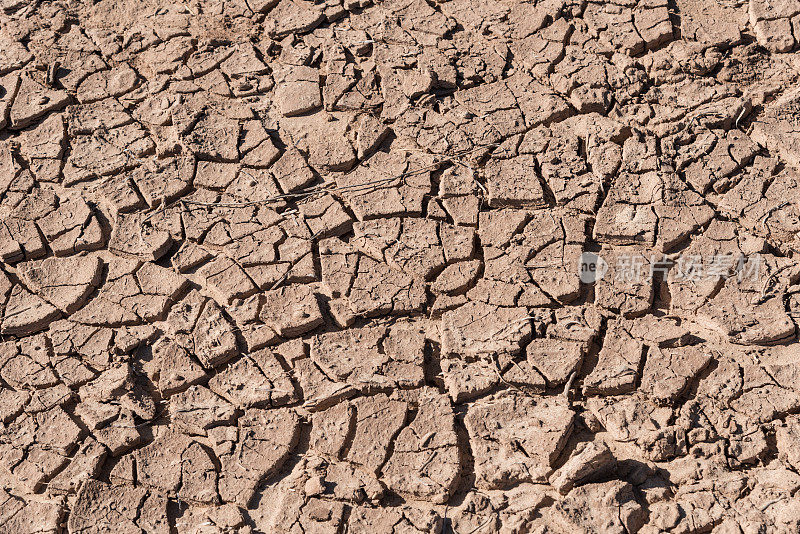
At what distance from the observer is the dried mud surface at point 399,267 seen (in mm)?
2773

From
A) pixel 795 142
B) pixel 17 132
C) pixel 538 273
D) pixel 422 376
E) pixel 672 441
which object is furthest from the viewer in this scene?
pixel 17 132

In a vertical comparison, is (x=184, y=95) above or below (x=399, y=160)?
above

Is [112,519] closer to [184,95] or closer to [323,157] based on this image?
[323,157]

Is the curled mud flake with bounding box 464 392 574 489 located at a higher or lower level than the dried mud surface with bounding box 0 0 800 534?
lower

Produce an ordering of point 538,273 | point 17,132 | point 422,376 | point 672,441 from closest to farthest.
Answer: point 672,441 < point 422,376 < point 538,273 < point 17,132

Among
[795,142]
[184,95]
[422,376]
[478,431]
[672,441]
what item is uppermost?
[184,95]

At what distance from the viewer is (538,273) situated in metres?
3.20

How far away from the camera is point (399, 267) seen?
3.28 metres

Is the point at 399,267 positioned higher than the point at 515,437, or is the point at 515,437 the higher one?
the point at 399,267

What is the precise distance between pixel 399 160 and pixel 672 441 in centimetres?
161

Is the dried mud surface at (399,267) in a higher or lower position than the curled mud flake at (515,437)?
higher

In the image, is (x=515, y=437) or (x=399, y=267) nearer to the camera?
(x=515, y=437)

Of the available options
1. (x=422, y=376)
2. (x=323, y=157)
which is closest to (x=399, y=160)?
(x=323, y=157)

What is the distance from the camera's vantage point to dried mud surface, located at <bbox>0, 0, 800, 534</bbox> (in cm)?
277
